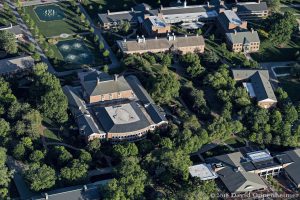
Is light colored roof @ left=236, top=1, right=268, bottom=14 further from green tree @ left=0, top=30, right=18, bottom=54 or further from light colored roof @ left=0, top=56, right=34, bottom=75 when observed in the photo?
green tree @ left=0, top=30, right=18, bottom=54

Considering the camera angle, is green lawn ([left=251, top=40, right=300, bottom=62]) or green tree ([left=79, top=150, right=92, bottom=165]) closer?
green tree ([left=79, top=150, right=92, bottom=165])

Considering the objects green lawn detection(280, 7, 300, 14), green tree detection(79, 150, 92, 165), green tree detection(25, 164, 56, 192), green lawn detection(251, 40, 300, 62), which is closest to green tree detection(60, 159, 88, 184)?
green tree detection(25, 164, 56, 192)

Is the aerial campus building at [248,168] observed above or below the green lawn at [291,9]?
below

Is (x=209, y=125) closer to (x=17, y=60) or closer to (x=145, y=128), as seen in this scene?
(x=145, y=128)

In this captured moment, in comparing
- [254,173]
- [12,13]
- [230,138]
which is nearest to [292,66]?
[230,138]

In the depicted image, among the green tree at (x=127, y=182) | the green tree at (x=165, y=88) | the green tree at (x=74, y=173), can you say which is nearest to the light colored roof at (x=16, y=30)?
the green tree at (x=165, y=88)

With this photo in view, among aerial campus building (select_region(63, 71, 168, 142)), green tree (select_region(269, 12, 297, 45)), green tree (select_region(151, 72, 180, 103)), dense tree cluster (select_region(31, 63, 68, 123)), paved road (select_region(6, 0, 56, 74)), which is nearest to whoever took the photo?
aerial campus building (select_region(63, 71, 168, 142))

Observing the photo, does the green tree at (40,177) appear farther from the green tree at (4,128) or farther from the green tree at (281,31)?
the green tree at (281,31)
